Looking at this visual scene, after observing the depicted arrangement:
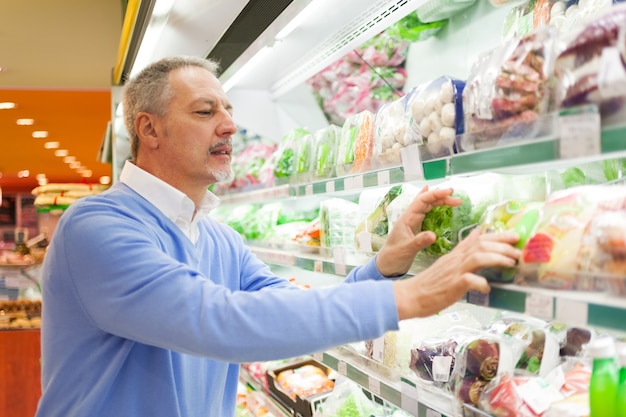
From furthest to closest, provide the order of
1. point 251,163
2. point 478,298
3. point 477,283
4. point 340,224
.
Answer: point 251,163, point 340,224, point 478,298, point 477,283

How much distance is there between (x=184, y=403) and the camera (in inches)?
71.7

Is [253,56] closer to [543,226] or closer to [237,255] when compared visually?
[237,255]

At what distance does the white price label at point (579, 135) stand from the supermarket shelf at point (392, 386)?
29.8 inches

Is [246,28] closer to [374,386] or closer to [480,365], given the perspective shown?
[374,386]

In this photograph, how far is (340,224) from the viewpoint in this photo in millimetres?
2541

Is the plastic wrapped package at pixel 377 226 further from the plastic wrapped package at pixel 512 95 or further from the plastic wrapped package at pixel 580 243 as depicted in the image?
the plastic wrapped package at pixel 580 243

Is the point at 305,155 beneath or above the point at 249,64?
beneath

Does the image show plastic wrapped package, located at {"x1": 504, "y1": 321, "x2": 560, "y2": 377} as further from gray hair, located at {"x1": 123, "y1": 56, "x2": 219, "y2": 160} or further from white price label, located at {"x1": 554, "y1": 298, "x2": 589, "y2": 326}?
gray hair, located at {"x1": 123, "y1": 56, "x2": 219, "y2": 160}

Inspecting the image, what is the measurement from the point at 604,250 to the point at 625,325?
139mm

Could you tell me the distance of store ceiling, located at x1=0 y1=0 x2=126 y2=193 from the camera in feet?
20.2

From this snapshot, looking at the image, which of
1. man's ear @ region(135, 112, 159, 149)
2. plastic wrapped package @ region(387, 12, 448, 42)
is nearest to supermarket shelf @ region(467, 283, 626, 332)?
man's ear @ region(135, 112, 159, 149)

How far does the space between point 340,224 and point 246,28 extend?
2.81 ft

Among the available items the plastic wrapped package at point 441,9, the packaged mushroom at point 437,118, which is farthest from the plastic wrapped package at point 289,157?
the packaged mushroom at point 437,118

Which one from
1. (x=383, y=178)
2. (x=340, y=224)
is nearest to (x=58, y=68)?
(x=340, y=224)
